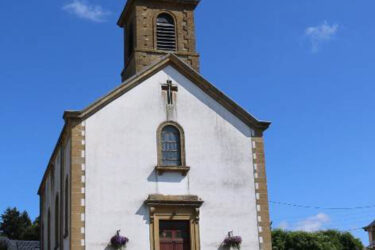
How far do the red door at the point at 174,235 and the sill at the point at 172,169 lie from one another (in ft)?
6.31

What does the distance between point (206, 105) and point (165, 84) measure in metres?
1.93

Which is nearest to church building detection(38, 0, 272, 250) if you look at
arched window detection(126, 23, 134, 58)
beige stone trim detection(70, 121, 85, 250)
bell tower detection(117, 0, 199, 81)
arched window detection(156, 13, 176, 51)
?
beige stone trim detection(70, 121, 85, 250)

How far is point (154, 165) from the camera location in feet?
80.6

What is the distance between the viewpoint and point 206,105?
86.4ft

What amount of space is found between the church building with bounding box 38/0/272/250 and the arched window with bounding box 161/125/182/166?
4 cm

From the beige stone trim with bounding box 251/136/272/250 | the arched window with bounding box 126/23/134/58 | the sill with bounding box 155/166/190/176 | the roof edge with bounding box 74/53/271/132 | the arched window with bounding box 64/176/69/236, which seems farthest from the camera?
the arched window with bounding box 126/23/134/58

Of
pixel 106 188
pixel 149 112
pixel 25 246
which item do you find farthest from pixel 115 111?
pixel 25 246

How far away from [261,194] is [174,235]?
4053 mm

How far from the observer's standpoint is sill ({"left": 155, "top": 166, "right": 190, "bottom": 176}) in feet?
80.3

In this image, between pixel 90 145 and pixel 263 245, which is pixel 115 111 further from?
pixel 263 245

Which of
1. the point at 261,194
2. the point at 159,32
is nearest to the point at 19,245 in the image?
the point at 159,32

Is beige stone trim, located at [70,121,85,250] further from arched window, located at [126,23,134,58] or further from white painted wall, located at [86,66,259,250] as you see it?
arched window, located at [126,23,134,58]

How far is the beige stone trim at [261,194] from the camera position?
2511 centimetres

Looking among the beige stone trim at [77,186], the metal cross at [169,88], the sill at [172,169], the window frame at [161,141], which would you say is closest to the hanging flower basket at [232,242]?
the sill at [172,169]
